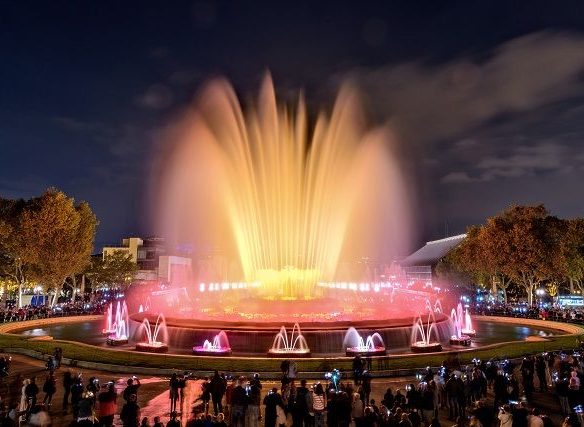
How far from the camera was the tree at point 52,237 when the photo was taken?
188 feet

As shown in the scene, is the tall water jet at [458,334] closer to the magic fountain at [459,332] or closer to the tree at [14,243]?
the magic fountain at [459,332]

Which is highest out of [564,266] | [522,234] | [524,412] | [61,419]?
[522,234]

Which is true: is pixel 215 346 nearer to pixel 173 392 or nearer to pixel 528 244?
pixel 173 392

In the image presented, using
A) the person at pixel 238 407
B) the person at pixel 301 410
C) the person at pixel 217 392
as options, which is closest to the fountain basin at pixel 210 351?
the person at pixel 217 392

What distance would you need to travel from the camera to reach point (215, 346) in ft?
90.9

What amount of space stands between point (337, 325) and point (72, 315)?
120ft

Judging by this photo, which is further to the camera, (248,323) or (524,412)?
(248,323)

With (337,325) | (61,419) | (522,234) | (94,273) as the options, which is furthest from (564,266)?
(94,273)

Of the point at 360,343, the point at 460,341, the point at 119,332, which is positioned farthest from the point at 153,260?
the point at 360,343

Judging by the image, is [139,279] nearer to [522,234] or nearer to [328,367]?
[522,234]

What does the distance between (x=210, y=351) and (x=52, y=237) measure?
40714 mm

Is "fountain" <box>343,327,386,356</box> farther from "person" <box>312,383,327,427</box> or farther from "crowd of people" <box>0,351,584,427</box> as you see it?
"person" <box>312,383,327,427</box>

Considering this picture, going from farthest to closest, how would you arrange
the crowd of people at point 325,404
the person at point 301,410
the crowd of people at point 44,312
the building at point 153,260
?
1. the building at point 153,260
2. the crowd of people at point 44,312
3. the person at point 301,410
4. the crowd of people at point 325,404

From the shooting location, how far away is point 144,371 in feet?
77.0
